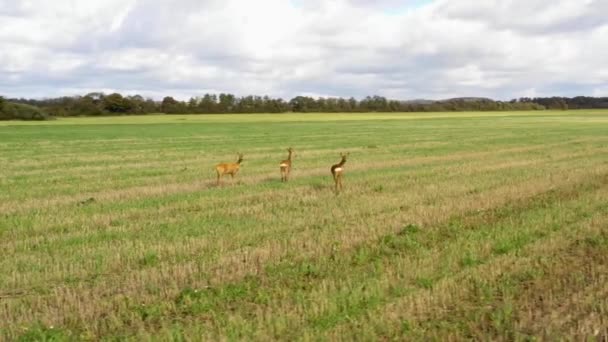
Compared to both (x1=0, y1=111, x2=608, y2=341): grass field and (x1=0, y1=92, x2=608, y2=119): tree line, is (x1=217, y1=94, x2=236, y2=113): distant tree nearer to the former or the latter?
(x1=0, y1=92, x2=608, y2=119): tree line

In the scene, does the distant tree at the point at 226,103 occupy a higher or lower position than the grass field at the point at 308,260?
higher

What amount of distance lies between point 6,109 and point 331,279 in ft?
346

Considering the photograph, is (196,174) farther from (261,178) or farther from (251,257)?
(251,257)

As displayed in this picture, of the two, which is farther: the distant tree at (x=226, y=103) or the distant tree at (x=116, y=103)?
the distant tree at (x=226, y=103)

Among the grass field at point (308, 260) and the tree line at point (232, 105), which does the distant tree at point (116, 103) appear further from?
the grass field at point (308, 260)

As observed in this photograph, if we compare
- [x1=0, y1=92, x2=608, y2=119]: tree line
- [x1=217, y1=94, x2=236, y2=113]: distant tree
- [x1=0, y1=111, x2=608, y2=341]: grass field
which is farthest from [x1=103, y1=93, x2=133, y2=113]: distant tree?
[x1=0, y1=111, x2=608, y2=341]: grass field

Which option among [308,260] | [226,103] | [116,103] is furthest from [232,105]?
[308,260]

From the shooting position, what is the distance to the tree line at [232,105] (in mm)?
112375

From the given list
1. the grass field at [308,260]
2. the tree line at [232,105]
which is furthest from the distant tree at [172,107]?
the grass field at [308,260]

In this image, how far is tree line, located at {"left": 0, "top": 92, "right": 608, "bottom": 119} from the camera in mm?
112375

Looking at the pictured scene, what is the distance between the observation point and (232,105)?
125500mm

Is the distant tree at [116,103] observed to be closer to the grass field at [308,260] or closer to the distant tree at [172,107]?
the distant tree at [172,107]

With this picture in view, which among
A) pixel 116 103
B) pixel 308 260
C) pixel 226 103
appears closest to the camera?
pixel 308 260

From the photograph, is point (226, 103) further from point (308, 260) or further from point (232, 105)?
point (308, 260)
